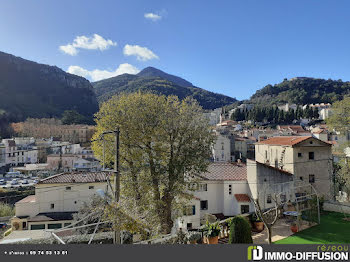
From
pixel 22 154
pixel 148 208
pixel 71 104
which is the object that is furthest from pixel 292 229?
pixel 71 104

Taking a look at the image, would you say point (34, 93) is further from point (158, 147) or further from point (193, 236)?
point (193, 236)

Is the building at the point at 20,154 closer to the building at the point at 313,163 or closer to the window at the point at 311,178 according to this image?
the building at the point at 313,163

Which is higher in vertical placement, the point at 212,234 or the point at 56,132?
the point at 56,132

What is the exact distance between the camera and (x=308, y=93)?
17562 centimetres

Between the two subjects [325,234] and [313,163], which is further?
[313,163]

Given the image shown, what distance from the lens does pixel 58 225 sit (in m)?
24.7

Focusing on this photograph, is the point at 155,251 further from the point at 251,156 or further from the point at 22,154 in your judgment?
the point at 22,154

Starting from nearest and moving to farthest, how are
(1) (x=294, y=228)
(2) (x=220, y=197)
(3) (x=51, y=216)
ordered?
1. (1) (x=294, y=228)
2. (2) (x=220, y=197)
3. (3) (x=51, y=216)

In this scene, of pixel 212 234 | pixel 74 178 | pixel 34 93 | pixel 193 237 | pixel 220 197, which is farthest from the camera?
pixel 34 93

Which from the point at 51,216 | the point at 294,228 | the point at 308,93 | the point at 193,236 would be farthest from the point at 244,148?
the point at 308,93

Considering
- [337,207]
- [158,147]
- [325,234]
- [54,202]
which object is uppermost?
[158,147]

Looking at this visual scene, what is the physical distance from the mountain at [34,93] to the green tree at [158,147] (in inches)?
5599

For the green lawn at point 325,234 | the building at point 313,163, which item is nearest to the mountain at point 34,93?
the building at point 313,163

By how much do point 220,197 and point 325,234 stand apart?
390 inches
